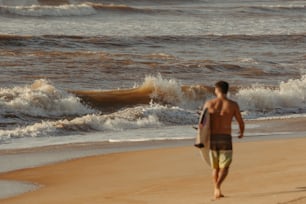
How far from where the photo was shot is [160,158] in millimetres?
14414

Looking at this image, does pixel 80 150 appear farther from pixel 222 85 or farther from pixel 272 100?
pixel 272 100

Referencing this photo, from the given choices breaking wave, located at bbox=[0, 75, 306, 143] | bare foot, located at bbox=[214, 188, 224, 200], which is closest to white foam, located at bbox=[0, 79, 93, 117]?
breaking wave, located at bbox=[0, 75, 306, 143]

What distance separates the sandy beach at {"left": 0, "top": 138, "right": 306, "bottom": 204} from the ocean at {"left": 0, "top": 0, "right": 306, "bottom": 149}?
224 centimetres

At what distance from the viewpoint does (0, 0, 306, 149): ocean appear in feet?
61.1

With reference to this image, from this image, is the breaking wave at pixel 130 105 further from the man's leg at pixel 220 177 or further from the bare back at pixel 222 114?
the bare back at pixel 222 114

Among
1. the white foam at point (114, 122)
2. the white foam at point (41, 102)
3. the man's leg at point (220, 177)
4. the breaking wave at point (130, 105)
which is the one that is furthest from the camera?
the white foam at point (41, 102)

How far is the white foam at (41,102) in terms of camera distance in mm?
19922

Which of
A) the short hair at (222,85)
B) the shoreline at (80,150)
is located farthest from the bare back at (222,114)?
the shoreline at (80,150)

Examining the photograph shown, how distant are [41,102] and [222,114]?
10.5 meters

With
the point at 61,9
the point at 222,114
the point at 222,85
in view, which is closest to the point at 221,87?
the point at 222,85

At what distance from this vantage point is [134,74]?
2686 cm

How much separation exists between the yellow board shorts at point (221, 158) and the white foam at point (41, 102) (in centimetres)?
969

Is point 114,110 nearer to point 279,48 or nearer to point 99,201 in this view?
point 99,201

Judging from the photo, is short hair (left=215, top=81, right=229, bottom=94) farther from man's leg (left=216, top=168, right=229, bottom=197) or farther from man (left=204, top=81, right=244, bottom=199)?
man's leg (left=216, top=168, right=229, bottom=197)
